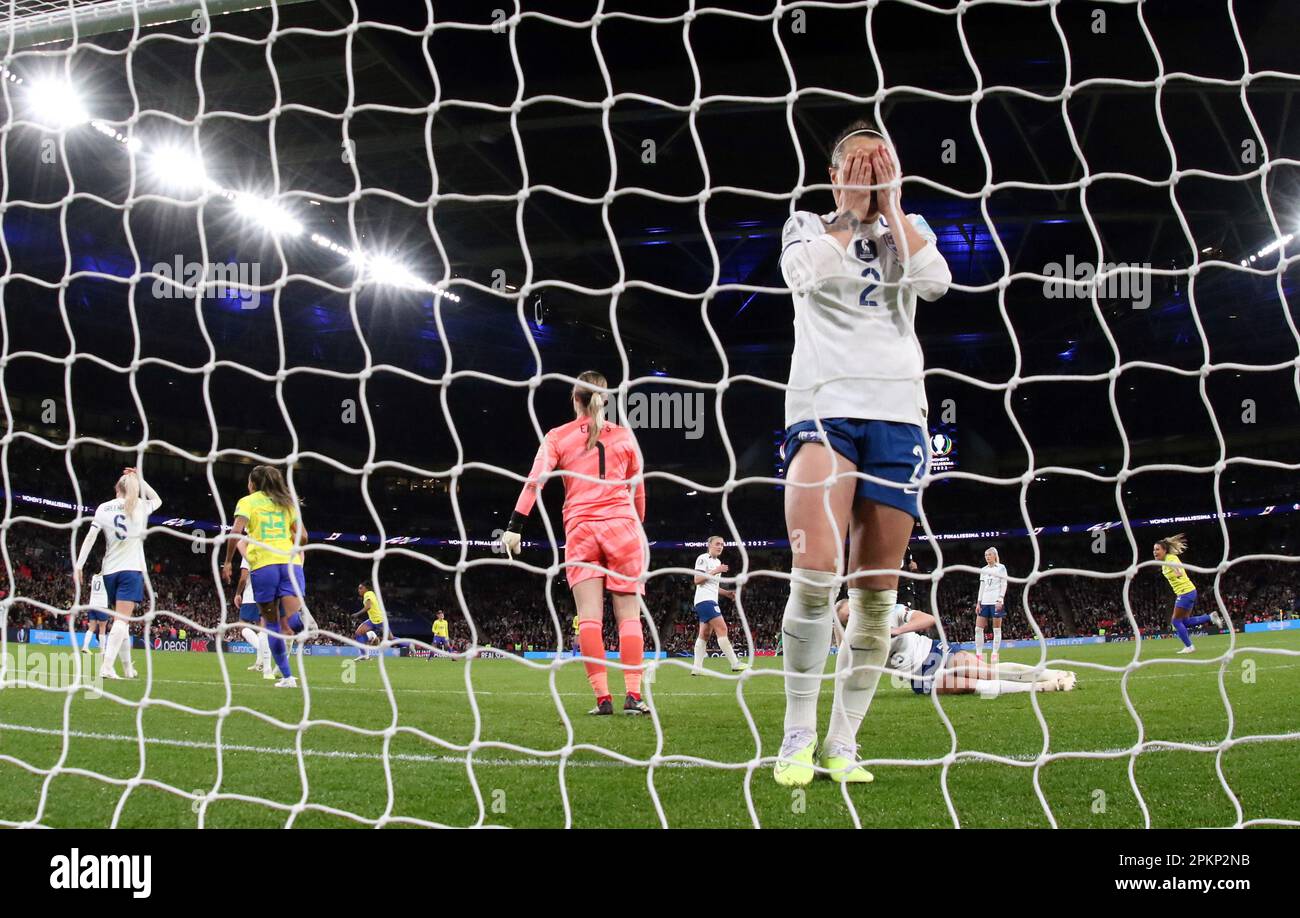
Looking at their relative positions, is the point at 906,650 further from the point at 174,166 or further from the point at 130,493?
the point at 174,166

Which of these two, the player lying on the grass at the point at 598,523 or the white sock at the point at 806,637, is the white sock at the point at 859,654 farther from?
the player lying on the grass at the point at 598,523

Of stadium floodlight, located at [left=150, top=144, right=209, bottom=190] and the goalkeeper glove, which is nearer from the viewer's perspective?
the goalkeeper glove

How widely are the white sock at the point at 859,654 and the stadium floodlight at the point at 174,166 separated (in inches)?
606

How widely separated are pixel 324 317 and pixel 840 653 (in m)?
22.1

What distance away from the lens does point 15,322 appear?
2084cm

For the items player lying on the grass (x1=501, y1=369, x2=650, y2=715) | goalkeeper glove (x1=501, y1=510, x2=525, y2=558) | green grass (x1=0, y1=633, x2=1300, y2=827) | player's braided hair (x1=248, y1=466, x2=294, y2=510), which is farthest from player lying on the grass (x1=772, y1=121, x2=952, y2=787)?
player's braided hair (x1=248, y1=466, x2=294, y2=510)

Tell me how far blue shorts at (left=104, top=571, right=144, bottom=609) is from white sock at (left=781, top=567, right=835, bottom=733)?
5.45 m

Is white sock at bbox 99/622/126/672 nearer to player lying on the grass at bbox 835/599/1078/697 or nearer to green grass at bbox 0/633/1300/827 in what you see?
green grass at bbox 0/633/1300/827

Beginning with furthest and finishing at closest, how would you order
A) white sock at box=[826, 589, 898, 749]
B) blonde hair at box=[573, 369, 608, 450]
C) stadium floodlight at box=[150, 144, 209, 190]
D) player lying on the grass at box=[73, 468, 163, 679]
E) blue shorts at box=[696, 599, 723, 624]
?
stadium floodlight at box=[150, 144, 209, 190] → blue shorts at box=[696, 599, 723, 624] → player lying on the grass at box=[73, 468, 163, 679] → blonde hair at box=[573, 369, 608, 450] → white sock at box=[826, 589, 898, 749]

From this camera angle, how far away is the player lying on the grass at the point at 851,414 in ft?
8.75

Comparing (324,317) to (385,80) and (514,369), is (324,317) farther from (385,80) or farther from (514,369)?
(385,80)

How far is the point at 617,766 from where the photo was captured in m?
3.46

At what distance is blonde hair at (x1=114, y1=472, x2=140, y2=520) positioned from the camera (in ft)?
19.1

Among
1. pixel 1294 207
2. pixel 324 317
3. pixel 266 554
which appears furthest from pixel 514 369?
pixel 266 554
